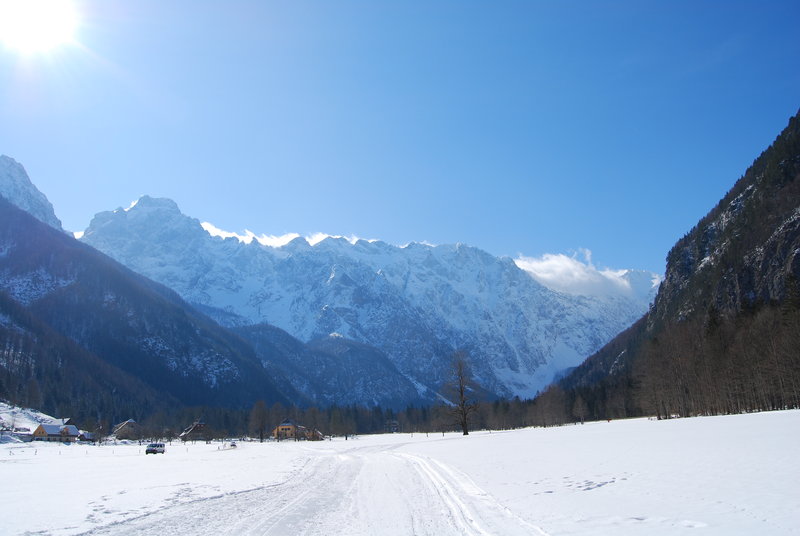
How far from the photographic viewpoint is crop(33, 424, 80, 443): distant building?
13369 cm

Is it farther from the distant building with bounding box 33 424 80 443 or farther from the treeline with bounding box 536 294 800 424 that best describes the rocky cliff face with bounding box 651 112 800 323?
the distant building with bounding box 33 424 80 443

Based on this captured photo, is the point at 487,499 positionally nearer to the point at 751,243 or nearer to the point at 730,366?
the point at 730,366

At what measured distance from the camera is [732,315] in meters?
106

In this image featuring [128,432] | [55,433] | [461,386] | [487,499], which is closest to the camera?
[487,499]

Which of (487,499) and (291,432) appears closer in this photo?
(487,499)

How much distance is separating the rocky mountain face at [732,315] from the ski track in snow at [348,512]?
58824mm

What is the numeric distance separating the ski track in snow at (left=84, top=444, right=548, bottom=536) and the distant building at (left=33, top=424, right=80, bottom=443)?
13982 centimetres

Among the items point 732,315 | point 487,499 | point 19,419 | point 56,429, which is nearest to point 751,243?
point 732,315

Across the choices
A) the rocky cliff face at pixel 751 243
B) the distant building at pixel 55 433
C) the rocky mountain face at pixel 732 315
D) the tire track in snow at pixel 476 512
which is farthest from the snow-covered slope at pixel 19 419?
the rocky cliff face at pixel 751 243

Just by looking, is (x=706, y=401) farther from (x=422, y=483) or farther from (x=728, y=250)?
(x=728, y=250)

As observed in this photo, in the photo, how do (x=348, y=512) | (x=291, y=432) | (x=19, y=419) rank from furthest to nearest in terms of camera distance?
(x=291, y=432), (x=19, y=419), (x=348, y=512)

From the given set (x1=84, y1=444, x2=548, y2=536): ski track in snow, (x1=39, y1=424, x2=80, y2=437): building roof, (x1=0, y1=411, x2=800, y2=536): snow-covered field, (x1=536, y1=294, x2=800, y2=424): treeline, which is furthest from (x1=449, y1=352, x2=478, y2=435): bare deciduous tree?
(x1=39, y1=424, x2=80, y2=437): building roof

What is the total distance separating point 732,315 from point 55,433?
526ft

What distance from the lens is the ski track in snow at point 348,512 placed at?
14242 millimetres
